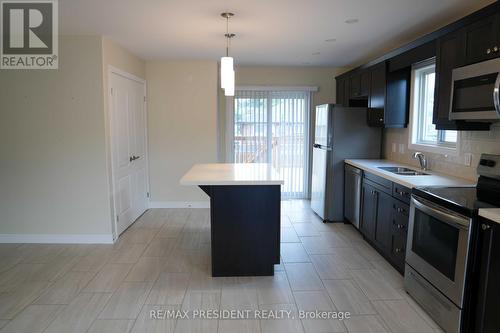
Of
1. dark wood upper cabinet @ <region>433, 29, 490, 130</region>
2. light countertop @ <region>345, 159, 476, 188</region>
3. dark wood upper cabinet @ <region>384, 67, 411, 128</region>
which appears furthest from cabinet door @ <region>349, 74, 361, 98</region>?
dark wood upper cabinet @ <region>433, 29, 490, 130</region>

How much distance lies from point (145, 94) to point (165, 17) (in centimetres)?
234

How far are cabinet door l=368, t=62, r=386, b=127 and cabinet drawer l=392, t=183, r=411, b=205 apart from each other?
1.27m

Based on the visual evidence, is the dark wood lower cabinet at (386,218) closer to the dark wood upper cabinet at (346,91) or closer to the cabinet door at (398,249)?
the cabinet door at (398,249)

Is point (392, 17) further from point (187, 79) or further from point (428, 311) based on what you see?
point (187, 79)

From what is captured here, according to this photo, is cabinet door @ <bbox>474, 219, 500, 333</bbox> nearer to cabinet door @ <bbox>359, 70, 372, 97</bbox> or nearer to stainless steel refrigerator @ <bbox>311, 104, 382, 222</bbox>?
stainless steel refrigerator @ <bbox>311, 104, 382, 222</bbox>

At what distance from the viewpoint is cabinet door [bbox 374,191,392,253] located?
3375 mm

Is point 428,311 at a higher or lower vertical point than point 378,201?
lower

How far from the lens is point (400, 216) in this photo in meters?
3.14

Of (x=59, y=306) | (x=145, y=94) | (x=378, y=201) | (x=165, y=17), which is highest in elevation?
(x=165, y=17)

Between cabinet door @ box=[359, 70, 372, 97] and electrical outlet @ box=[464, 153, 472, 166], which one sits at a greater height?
cabinet door @ box=[359, 70, 372, 97]

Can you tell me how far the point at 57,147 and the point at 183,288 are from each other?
229 cm

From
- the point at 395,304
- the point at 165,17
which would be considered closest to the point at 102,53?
the point at 165,17

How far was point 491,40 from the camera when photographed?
94.9 inches

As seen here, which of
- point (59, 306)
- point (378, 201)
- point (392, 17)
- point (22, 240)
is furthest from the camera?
point (22, 240)
